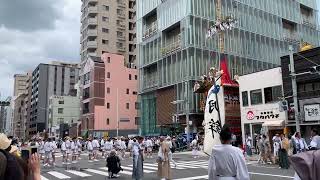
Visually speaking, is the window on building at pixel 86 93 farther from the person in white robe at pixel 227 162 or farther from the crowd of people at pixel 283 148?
the person in white robe at pixel 227 162

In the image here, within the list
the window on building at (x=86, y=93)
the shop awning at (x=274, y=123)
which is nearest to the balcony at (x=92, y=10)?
the window on building at (x=86, y=93)

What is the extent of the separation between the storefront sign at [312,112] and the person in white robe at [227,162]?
26.1 m

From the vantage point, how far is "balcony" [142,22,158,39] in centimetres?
5649

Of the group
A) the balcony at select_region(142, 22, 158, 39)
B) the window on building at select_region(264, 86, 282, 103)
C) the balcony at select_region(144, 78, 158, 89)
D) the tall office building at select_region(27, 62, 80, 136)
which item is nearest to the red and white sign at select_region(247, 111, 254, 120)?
the window on building at select_region(264, 86, 282, 103)

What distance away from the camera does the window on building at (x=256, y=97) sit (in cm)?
3603

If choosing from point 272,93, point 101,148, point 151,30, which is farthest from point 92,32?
point 272,93

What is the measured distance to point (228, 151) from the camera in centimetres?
611

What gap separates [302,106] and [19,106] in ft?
441

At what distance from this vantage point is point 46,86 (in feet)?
366

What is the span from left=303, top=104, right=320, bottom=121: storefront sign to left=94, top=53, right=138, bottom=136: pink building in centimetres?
4205

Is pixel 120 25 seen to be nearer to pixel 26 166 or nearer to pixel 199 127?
pixel 199 127

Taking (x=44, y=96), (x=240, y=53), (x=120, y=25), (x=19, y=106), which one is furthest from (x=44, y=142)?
(x=19, y=106)

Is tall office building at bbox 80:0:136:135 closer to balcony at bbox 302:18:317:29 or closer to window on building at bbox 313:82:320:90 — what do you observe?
balcony at bbox 302:18:317:29

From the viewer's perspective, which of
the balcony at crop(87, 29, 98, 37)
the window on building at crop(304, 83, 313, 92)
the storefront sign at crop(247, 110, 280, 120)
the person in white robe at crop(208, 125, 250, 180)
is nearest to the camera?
the person in white robe at crop(208, 125, 250, 180)
